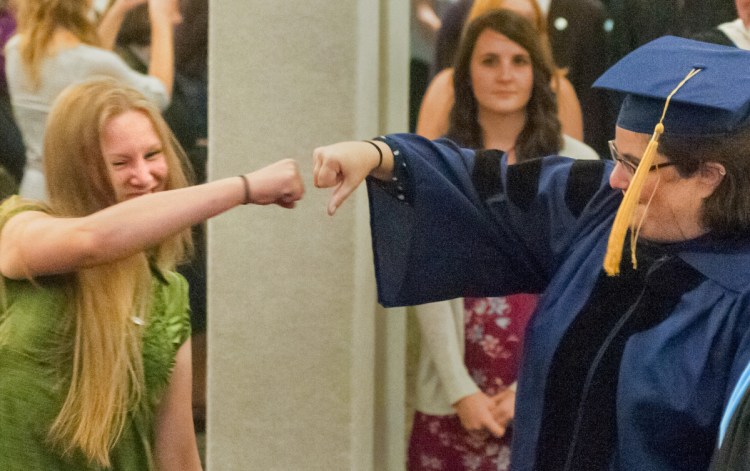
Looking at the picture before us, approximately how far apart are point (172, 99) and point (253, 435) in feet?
3.87

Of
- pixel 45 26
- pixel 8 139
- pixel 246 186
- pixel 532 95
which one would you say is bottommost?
pixel 246 186

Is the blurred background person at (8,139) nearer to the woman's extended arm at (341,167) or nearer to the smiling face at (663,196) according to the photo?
the woman's extended arm at (341,167)

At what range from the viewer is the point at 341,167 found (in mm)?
2152

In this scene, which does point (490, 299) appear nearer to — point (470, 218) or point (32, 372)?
point (470, 218)

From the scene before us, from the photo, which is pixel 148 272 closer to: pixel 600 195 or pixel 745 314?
pixel 600 195

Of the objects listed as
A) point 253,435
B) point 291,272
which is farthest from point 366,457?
point 291,272

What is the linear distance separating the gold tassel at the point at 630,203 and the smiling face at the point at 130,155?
0.97 meters

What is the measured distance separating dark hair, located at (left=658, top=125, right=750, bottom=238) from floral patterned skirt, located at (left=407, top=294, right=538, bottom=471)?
1439 millimetres

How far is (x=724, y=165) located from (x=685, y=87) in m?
0.16

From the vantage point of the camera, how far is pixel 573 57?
347 centimetres

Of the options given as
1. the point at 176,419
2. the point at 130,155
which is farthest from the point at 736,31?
the point at 176,419

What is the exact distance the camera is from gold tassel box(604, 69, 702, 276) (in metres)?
1.97

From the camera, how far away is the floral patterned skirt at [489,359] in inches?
135

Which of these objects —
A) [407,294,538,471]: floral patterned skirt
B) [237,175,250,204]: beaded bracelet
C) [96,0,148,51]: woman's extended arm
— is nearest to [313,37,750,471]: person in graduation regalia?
[237,175,250,204]: beaded bracelet
